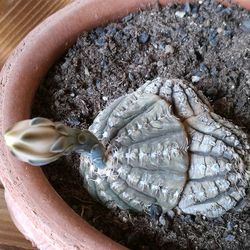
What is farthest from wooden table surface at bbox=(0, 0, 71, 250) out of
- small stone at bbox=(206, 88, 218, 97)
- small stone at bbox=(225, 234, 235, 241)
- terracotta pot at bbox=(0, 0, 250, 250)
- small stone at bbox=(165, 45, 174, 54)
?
small stone at bbox=(225, 234, 235, 241)

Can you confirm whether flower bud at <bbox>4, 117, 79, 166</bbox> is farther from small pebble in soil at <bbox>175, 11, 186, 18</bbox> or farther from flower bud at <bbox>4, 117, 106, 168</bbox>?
small pebble in soil at <bbox>175, 11, 186, 18</bbox>

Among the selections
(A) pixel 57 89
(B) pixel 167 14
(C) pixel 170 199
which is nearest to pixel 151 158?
(C) pixel 170 199

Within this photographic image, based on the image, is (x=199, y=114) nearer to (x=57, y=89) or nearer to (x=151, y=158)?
(x=151, y=158)

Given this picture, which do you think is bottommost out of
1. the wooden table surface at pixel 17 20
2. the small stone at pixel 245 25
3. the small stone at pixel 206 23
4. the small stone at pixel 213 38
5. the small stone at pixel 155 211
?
the small stone at pixel 155 211

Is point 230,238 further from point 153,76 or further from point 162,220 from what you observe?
point 153,76

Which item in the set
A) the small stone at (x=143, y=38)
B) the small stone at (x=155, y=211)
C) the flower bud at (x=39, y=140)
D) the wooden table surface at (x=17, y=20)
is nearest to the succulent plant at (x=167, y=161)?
the small stone at (x=155, y=211)

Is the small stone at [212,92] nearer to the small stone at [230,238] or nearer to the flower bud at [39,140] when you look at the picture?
the small stone at [230,238]
